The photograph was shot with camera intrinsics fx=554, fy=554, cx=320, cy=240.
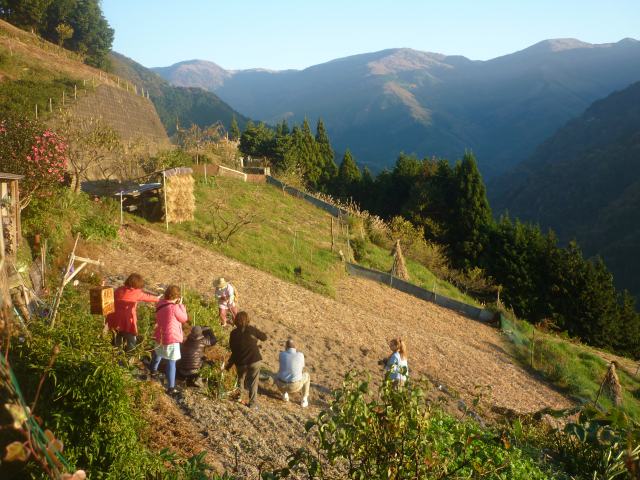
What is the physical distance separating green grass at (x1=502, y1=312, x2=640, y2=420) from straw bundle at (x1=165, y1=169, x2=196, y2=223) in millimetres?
10205

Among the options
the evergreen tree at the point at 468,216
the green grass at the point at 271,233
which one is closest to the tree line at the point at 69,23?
the green grass at the point at 271,233

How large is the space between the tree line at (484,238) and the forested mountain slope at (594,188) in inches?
1250

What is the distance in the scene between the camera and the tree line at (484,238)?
24.1 metres

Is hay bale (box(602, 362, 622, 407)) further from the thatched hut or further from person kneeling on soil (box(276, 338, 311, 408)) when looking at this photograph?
the thatched hut

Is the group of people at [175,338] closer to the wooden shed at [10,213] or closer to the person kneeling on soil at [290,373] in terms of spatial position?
the person kneeling on soil at [290,373]

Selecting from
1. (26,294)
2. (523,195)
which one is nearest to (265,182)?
(26,294)

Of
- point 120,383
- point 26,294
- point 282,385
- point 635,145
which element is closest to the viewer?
point 120,383

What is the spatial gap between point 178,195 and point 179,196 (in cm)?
7

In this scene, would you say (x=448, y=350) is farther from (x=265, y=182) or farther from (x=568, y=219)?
(x=568, y=219)

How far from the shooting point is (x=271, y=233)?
62.6 feet

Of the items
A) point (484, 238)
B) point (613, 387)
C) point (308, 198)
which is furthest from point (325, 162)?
point (613, 387)

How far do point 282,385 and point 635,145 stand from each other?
103826 mm

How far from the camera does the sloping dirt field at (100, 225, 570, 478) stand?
6.46 meters

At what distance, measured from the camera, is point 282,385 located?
7562 mm
